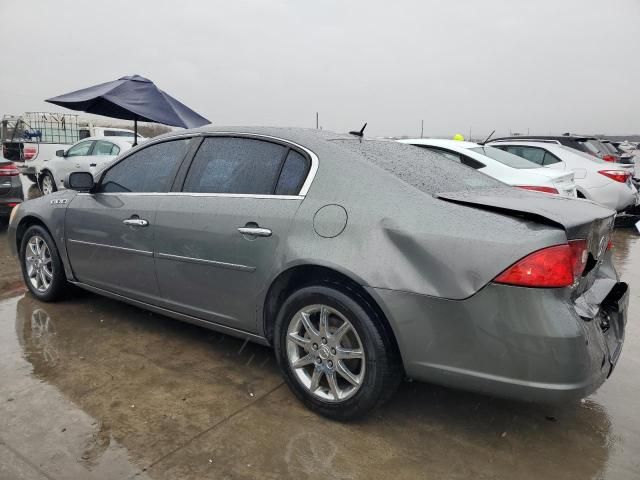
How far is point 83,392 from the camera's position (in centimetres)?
287

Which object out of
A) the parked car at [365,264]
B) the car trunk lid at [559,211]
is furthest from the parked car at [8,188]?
the car trunk lid at [559,211]

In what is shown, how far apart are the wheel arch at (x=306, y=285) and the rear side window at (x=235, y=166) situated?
1.71ft

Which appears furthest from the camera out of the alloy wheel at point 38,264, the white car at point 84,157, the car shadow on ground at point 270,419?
the white car at point 84,157

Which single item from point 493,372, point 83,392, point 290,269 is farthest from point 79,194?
point 493,372

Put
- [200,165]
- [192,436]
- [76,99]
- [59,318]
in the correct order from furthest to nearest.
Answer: [76,99]
[59,318]
[200,165]
[192,436]

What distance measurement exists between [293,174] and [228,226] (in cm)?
48

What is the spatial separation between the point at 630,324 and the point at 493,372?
8.25 feet

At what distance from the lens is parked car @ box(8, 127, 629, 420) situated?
2119mm

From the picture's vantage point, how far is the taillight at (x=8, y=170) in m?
7.61

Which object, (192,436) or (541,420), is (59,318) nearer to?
(192,436)

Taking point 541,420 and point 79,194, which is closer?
point 541,420

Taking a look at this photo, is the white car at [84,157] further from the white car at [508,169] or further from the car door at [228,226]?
the car door at [228,226]

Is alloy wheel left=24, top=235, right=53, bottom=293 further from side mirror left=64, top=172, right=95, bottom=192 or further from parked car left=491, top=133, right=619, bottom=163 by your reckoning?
parked car left=491, top=133, right=619, bottom=163

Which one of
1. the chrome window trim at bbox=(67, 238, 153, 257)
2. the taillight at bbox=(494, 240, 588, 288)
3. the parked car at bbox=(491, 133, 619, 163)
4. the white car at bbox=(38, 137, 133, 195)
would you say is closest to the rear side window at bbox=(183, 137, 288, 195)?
the chrome window trim at bbox=(67, 238, 153, 257)
